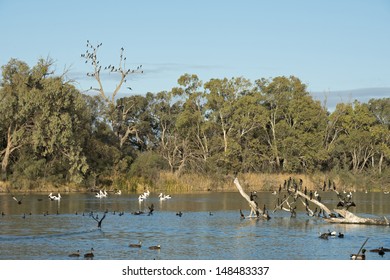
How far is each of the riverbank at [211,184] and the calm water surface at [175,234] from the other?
13.1m

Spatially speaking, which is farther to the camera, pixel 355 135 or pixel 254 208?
pixel 355 135

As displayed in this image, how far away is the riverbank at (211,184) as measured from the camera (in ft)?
191

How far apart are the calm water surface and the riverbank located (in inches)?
518

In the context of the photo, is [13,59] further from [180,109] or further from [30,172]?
[180,109]

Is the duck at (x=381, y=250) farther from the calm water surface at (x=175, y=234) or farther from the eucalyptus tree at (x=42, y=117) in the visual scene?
the eucalyptus tree at (x=42, y=117)

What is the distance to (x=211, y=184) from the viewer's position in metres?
62.2

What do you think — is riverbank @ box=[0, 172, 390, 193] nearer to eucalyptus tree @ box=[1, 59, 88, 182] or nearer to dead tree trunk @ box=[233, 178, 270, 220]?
eucalyptus tree @ box=[1, 59, 88, 182]

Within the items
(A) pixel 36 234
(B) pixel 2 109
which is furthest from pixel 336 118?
(A) pixel 36 234

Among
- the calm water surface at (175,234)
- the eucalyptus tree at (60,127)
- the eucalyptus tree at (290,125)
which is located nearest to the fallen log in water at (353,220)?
the calm water surface at (175,234)

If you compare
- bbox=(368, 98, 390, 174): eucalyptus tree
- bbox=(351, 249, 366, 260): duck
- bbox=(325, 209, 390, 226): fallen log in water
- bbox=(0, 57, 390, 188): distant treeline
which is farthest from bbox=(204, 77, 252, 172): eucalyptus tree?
bbox=(351, 249, 366, 260): duck

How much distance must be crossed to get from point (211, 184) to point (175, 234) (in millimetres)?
32439

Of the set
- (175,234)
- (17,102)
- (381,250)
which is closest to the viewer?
(381,250)

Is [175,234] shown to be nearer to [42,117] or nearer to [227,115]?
[42,117]

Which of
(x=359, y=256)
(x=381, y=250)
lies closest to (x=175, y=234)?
(x=381, y=250)
